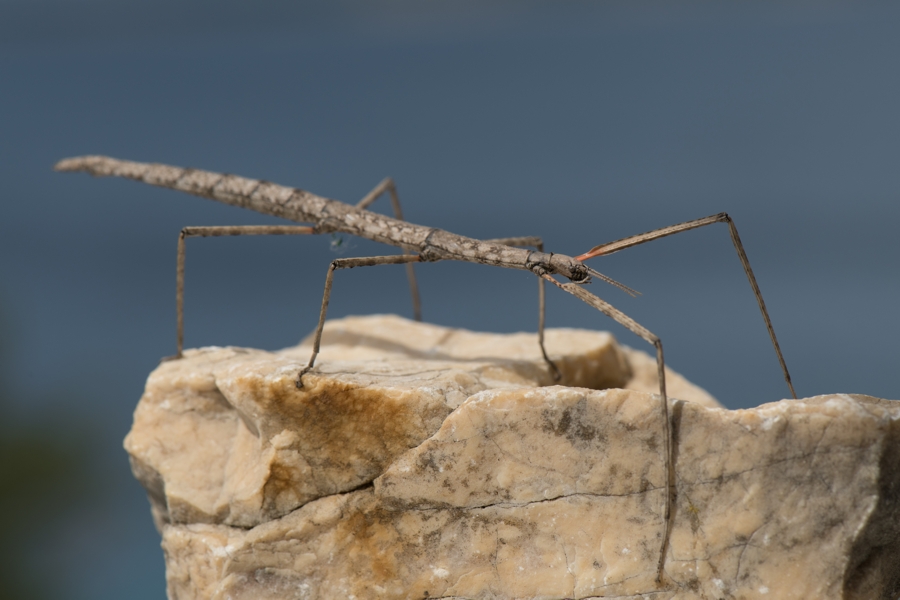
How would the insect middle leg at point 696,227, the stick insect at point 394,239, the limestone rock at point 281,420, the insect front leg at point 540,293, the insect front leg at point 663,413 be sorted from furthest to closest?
the insect front leg at point 540,293, the limestone rock at point 281,420, the insect middle leg at point 696,227, the stick insect at point 394,239, the insect front leg at point 663,413

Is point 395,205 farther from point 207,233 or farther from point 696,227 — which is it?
point 696,227

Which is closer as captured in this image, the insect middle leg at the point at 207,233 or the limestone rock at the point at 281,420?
the limestone rock at the point at 281,420

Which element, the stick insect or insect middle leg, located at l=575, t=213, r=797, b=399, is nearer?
the stick insect

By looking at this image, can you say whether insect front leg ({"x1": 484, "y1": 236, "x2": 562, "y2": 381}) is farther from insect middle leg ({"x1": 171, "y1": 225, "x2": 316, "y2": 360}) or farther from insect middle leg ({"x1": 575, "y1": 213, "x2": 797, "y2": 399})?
insect middle leg ({"x1": 171, "y1": 225, "x2": 316, "y2": 360})

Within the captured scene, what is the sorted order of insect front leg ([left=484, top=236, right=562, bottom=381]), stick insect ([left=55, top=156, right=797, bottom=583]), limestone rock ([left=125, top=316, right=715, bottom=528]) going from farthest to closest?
1. insect front leg ([left=484, top=236, right=562, bottom=381])
2. limestone rock ([left=125, top=316, right=715, bottom=528])
3. stick insect ([left=55, top=156, right=797, bottom=583])

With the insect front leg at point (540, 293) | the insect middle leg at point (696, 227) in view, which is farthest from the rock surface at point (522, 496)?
the insect front leg at point (540, 293)

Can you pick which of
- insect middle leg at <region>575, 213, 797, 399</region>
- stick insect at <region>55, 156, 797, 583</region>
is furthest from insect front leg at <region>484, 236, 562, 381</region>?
insect middle leg at <region>575, 213, 797, 399</region>

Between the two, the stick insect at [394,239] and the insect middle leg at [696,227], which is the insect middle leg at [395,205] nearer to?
the stick insect at [394,239]
